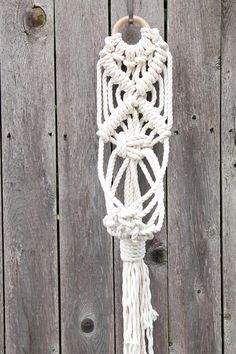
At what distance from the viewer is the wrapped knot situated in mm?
940

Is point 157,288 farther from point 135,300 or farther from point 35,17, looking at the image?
point 35,17

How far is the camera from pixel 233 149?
1.13 metres

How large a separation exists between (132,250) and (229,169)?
315mm

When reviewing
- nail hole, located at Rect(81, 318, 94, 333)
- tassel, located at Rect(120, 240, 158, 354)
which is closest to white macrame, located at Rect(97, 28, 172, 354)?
tassel, located at Rect(120, 240, 158, 354)

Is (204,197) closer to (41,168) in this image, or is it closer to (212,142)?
(212,142)

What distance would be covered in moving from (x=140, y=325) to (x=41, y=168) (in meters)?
0.42

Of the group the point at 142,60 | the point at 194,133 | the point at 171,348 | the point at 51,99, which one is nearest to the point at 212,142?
the point at 194,133

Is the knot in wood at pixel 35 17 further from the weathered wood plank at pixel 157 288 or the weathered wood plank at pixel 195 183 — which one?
the weathered wood plank at pixel 157 288

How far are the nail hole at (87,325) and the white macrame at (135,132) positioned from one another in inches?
5.5

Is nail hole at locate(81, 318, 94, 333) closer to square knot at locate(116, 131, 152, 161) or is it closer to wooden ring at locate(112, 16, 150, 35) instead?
square knot at locate(116, 131, 152, 161)

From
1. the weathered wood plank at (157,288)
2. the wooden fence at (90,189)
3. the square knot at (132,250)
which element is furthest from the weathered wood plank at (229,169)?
the square knot at (132,250)

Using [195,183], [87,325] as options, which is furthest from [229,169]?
[87,325]

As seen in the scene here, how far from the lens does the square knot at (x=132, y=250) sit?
0.99 metres

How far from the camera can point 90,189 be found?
1.14m
